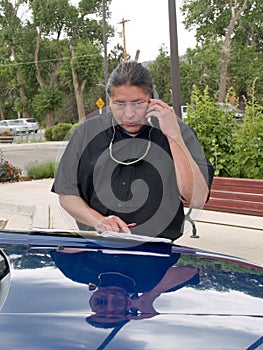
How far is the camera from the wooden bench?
7.94 meters

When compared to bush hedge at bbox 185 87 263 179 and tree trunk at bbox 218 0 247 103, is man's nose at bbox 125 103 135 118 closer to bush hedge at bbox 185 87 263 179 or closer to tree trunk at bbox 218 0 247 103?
bush hedge at bbox 185 87 263 179

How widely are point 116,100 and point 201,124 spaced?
6.90m

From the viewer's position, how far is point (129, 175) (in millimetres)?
2553

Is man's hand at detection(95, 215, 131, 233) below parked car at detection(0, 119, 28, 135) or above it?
above

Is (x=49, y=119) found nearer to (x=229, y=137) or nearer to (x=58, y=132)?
(x=58, y=132)

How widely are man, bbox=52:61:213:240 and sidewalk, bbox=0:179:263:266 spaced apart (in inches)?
78.9

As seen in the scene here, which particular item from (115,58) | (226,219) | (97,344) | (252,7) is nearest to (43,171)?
(226,219)

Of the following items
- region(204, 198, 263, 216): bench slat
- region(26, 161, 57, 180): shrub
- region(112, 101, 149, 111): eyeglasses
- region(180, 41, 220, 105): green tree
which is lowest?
region(26, 161, 57, 180): shrub

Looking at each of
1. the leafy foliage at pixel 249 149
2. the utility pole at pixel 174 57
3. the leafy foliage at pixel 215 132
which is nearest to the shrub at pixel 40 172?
the utility pole at pixel 174 57

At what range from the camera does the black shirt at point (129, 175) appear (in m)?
2.55

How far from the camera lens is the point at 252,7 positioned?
39750 mm

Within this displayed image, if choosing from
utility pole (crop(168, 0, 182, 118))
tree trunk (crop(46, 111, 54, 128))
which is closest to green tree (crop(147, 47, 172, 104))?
tree trunk (crop(46, 111, 54, 128))

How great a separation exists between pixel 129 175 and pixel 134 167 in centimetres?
4

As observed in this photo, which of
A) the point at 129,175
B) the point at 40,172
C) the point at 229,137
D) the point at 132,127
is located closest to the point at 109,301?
the point at 129,175
